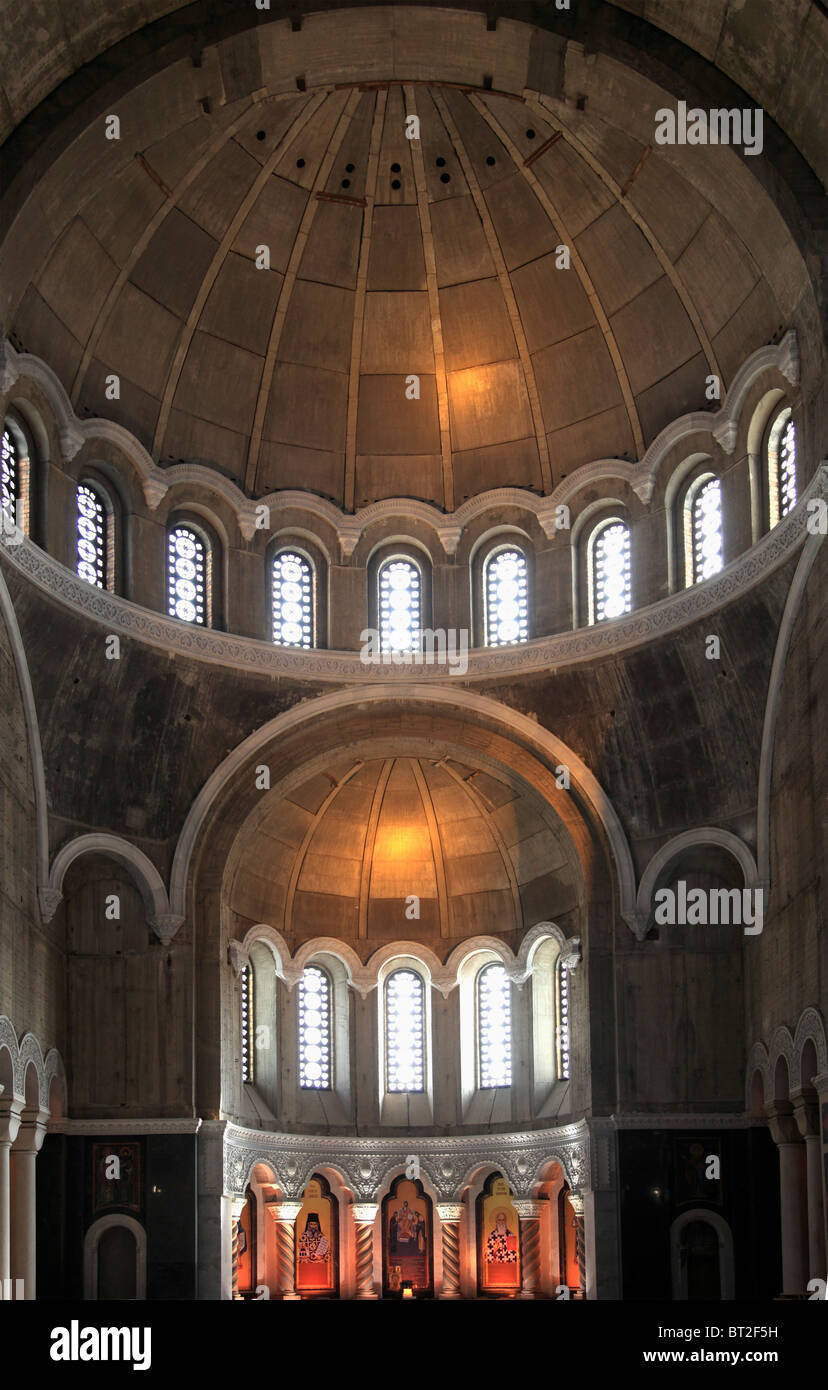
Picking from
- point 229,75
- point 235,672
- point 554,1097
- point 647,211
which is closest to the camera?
point 229,75

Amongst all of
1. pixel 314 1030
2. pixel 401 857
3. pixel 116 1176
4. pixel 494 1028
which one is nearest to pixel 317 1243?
pixel 314 1030

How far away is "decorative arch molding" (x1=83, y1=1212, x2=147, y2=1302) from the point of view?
3566 cm

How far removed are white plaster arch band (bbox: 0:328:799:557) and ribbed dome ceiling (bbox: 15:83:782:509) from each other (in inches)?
16.2

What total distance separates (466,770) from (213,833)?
7174mm

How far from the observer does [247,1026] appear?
138 feet

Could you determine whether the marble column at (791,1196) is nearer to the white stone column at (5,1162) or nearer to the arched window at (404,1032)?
the arched window at (404,1032)

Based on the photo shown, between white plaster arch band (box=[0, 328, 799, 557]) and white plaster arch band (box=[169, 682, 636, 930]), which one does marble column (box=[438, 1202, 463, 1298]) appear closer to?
white plaster arch band (box=[169, 682, 636, 930])

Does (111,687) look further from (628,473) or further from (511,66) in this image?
(511,66)

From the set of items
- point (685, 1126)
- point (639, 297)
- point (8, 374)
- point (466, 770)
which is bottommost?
point (685, 1126)

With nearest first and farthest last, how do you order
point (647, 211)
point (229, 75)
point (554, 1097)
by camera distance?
point (229, 75) → point (647, 211) → point (554, 1097)

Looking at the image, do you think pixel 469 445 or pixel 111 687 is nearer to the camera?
pixel 111 687

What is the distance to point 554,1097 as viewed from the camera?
41.3 meters

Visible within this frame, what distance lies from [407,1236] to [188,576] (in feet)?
56.5

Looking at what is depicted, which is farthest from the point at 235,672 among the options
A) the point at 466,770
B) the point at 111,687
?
the point at 466,770
